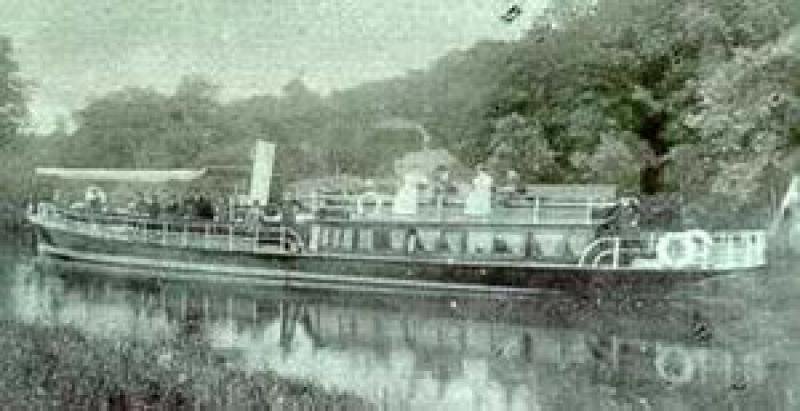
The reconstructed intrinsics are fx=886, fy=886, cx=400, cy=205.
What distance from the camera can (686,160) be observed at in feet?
36.1

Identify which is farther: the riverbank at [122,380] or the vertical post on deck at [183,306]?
the vertical post on deck at [183,306]

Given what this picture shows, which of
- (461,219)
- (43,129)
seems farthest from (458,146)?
(43,129)

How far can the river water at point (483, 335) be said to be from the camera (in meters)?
7.35

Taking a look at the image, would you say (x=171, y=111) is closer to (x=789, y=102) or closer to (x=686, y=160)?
(x=686, y=160)

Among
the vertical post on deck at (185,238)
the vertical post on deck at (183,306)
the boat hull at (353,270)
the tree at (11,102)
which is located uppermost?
the tree at (11,102)

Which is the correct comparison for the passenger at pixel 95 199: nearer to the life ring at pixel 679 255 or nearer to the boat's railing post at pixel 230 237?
the boat's railing post at pixel 230 237

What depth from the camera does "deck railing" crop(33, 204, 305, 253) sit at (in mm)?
14180

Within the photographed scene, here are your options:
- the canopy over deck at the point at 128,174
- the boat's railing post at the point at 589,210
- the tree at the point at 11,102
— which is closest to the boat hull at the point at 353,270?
the boat's railing post at the point at 589,210

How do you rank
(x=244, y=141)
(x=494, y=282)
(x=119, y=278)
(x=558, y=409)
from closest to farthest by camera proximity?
(x=558, y=409)
(x=494, y=282)
(x=119, y=278)
(x=244, y=141)

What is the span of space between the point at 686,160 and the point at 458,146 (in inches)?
247

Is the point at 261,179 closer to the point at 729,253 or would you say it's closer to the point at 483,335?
the point at 483,335

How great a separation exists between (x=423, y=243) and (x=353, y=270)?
1.21 m

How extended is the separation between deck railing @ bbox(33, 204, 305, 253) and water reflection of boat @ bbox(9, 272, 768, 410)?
182 centimetres

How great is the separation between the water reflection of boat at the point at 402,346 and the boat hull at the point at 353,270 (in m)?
0.93
